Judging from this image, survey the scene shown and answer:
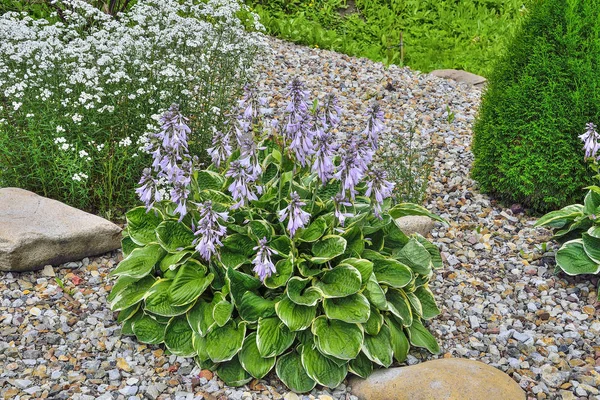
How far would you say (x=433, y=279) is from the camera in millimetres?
4641

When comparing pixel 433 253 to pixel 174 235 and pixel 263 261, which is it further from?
pixel 174 235

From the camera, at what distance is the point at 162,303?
149 inches

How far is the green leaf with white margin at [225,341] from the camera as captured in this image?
11.8 feet

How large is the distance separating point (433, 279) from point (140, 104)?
2520 millimetres

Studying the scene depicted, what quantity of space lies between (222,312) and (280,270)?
379 millimetres

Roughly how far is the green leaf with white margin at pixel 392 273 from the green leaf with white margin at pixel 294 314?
1.52ft

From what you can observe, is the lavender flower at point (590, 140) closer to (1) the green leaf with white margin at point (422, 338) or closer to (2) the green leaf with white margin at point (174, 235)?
(1) the green leaf with white margin at point (422, 338)

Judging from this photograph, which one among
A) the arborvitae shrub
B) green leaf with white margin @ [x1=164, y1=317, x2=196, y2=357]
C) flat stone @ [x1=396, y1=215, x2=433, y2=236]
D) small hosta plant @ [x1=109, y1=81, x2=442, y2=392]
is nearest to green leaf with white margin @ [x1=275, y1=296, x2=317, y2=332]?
small hosta plant @ [x1=109, y1=81, x2=442, y2=392]

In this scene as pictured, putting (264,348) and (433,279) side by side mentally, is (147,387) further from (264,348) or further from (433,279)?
(433,279)

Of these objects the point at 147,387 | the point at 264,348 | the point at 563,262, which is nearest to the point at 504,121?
the point at 563,262

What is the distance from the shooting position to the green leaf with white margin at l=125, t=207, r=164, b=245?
410 cm

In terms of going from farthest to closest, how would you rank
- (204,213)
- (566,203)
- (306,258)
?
(566,203), (306,258), (204,213)

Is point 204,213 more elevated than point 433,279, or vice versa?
point 204,213

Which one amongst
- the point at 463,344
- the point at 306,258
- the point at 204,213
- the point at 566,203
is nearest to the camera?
the point at 204,213
